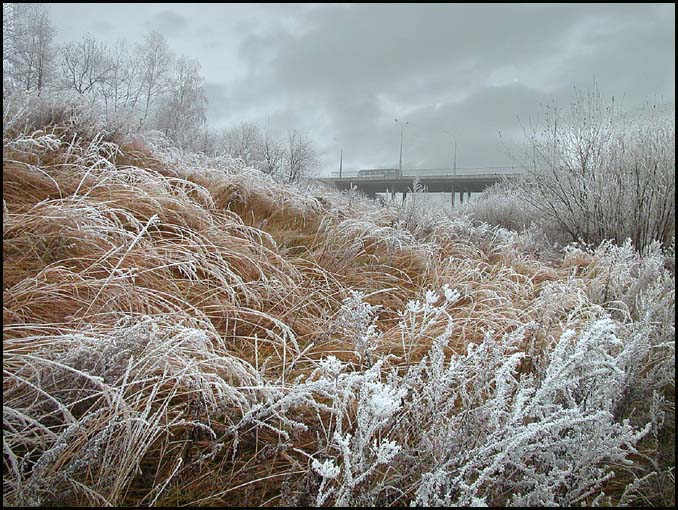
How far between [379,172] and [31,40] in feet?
87.6

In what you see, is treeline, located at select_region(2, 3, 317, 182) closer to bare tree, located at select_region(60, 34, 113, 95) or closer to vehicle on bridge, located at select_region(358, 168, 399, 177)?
bare tree, located at select_region(60, 34, 113, 95)

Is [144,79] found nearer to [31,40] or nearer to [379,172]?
[31,40]

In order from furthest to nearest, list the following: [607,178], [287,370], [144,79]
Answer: [144,79]
[607,178]
[287,370]

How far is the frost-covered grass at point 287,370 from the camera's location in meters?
1.18

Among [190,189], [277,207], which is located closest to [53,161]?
[190,189]

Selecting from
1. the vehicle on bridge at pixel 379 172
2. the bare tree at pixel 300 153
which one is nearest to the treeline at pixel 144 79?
the bare tree at pixel 300 153

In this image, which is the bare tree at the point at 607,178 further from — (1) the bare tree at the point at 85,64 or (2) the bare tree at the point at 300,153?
(1) the bare tree at the point at 85,64

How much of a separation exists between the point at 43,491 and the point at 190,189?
10.6ft

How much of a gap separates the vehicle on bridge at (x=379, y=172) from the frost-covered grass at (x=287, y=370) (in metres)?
33.7

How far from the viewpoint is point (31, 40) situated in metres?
19.2

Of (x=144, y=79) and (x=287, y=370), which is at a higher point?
(x=144, y=79)

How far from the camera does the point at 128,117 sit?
554cm

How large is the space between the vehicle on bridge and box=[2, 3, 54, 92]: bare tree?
80.4 ft

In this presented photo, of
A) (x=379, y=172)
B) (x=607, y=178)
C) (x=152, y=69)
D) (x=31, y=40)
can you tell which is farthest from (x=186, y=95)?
(x=607, y=178)
